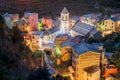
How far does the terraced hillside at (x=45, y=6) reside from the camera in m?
16.8

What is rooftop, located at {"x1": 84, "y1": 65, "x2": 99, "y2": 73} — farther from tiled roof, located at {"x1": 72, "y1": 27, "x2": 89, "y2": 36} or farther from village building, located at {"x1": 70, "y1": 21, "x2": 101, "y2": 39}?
tiled roof, located at {"x1": 72, "y1": 27, "x2": 89, "y2": 36}

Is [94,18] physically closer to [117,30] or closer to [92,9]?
[117,30]

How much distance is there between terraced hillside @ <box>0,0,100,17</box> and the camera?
55.1 ft

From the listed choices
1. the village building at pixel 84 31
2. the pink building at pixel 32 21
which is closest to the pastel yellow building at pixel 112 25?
the village building at pixel 84 31

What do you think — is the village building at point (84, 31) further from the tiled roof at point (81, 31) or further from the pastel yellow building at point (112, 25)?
the pastel yellow building at point (112, 25)

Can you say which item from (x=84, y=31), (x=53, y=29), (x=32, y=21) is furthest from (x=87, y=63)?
(x=32, y=21)

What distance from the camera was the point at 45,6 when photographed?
1834 cm

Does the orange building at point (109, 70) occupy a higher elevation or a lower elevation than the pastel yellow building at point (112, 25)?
lower

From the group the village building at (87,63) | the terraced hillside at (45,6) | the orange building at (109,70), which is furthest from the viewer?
the terraced hillside at (45,6)

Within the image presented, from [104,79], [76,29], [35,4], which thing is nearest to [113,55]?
[104,79]

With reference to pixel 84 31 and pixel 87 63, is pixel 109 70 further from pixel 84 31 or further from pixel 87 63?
pixel 84 31

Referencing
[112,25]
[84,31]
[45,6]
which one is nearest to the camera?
[84,31]

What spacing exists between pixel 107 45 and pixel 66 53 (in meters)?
A: 1.61

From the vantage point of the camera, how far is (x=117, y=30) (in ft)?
37.8
